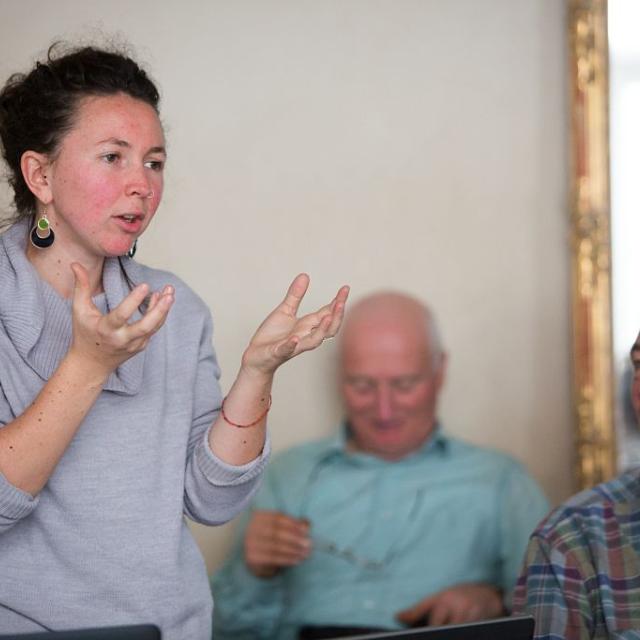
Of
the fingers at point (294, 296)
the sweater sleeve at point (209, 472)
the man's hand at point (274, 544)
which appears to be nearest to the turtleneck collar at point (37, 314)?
the sweater sleeve at point (209, 472)

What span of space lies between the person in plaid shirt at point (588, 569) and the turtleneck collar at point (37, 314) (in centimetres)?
64

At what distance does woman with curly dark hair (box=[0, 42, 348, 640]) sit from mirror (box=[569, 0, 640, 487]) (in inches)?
58.7

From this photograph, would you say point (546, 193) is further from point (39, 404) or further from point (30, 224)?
point (39, 404)

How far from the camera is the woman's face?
147 centimetres

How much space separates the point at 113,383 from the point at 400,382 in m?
1.31

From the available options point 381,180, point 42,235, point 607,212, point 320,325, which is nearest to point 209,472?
point 320,325

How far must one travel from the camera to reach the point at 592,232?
281 centimetres

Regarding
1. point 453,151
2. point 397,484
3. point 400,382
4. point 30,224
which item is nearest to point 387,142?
point 453,151

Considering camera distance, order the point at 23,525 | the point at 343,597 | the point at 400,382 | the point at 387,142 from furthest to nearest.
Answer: the point at 387,142
the point at 400,382
the point at 343,597
the point at 23,525

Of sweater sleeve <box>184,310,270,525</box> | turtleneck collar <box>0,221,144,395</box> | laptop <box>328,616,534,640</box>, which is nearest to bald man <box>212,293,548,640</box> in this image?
sweater sleeve <box>184,310,270,525</box>

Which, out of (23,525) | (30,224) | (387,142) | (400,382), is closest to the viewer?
(23,525)

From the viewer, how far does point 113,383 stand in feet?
4.83

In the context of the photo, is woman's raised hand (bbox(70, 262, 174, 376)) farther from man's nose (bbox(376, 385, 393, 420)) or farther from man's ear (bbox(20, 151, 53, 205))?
man's nose (bbox(376, 385, 393, 420))

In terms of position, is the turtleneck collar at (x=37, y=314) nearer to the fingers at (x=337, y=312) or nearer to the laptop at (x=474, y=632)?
the fingers at (x=337, y=312)
